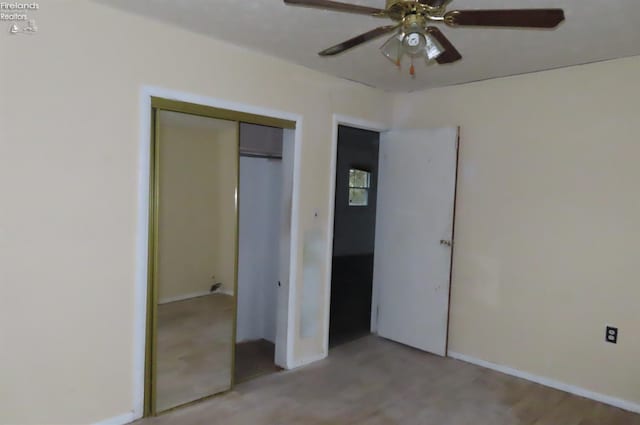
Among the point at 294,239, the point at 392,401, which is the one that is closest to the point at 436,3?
the point at 294,239

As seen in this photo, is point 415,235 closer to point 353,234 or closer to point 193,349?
point 353,234

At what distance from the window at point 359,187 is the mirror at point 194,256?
56.5 inches

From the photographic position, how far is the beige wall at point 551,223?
10.2 ft

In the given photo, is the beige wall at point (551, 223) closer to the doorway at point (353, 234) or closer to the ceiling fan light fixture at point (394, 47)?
the doorway at point (353, 234)

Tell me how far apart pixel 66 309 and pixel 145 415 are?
2.87ft

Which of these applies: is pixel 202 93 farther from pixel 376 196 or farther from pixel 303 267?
pixel 376 196

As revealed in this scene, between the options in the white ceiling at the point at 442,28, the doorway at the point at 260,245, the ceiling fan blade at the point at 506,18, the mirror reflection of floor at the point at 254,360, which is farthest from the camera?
the doorway at the point at 260,245

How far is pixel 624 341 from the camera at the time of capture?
10.2 ft

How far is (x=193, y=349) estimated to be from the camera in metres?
3.03

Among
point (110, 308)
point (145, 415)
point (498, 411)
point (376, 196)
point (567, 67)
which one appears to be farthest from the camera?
point (376, 196)

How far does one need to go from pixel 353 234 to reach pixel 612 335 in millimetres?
2224

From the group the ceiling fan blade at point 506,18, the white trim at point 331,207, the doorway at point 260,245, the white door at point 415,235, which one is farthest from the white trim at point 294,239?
the ceiling fan blade at point 506,18

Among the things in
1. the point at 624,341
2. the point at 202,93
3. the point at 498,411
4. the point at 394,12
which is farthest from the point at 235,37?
the point at 624,341

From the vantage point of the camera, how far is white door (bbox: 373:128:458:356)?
3.94m
